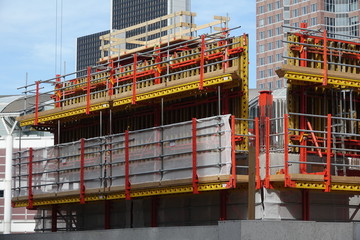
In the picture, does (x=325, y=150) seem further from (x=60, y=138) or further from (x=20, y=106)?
(x=20, y=106)

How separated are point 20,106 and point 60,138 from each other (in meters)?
28.4

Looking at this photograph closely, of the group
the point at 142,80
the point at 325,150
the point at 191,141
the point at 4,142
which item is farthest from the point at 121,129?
the point at 4,142

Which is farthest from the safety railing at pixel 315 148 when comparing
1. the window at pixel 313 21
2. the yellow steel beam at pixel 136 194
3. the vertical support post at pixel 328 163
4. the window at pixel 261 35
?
the window at pixel 261 35

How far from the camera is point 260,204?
2831cm

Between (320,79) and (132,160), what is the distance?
7.27m

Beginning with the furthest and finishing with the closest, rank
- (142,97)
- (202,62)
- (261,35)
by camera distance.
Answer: (261,35) → (142,97) → (202,62)

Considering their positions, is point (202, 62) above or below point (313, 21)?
below

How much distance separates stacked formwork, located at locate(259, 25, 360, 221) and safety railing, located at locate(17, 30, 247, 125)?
2.23 meters

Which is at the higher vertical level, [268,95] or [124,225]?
[268,95]

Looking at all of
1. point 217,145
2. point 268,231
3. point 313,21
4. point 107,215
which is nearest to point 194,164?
point 217,145

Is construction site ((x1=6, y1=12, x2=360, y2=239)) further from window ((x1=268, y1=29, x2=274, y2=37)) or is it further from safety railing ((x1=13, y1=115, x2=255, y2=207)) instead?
window ((x1=268, y1=29, x2=274, y2=37))

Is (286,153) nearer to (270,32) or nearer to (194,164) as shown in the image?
(194,164)

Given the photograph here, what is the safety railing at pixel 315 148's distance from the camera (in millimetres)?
27875

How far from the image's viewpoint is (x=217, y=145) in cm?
2852
